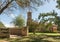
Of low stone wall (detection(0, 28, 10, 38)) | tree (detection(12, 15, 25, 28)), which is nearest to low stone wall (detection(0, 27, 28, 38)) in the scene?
low stone wall (detection(0, 28, 10, 38))

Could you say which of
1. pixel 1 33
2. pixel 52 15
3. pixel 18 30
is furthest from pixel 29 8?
pixel 18 30

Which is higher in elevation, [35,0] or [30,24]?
[35,0]

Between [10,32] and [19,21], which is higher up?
[19,21]

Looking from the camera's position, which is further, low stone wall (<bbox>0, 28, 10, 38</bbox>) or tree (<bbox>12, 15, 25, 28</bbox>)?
tree (<bbox>12, 15, 25, 28</bbox>)

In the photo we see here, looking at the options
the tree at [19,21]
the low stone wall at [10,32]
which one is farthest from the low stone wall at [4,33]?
the tree at [19,21]

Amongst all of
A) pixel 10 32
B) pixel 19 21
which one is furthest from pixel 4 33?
pixel 19 21

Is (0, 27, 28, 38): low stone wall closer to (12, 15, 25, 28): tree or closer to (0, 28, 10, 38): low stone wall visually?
(0, 28, 10, 38): low stone wall

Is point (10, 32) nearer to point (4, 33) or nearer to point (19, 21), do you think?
point (4, 33)

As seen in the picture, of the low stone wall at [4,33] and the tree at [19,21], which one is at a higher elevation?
the tree at [19,21]

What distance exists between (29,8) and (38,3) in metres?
1.62

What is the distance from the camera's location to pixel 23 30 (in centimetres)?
3678

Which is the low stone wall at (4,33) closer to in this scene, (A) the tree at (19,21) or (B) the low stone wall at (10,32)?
(B) the low stone wall at (10,32)

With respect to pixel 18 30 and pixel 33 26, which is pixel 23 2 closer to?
pixel 18 30

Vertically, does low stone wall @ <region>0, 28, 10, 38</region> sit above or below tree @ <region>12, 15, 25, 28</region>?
below
